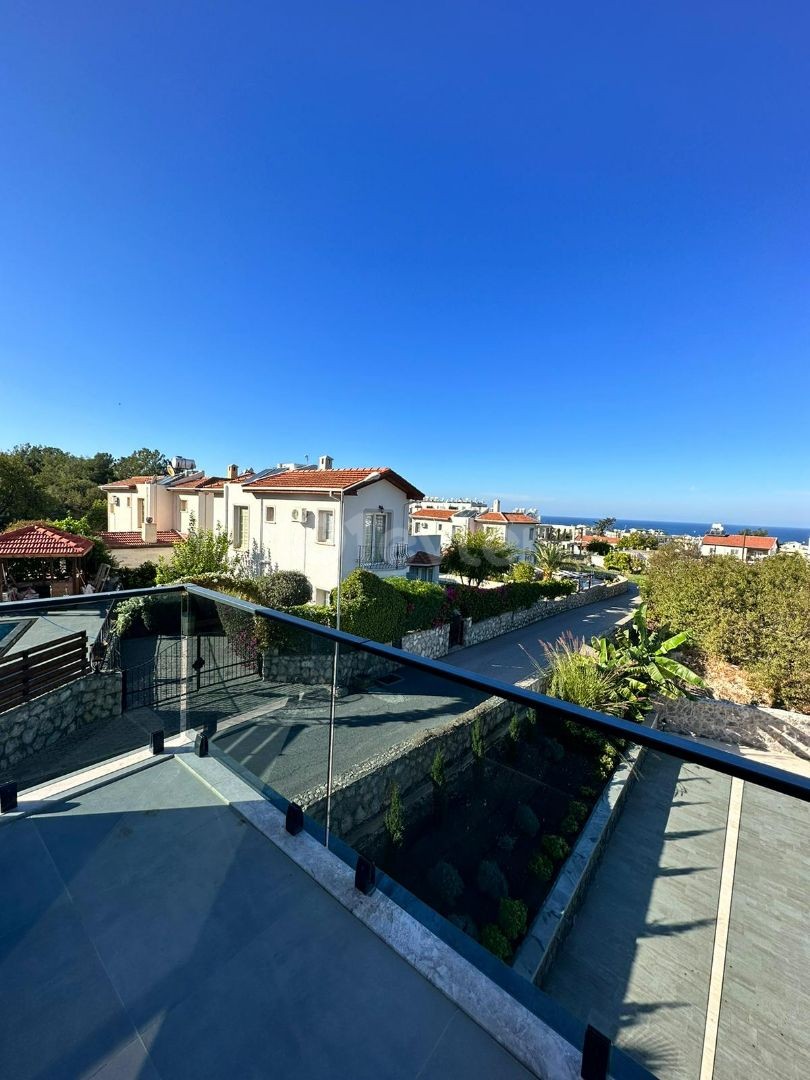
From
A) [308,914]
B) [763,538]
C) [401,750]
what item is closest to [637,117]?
[401,750]

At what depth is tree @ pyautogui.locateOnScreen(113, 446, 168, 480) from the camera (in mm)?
39875

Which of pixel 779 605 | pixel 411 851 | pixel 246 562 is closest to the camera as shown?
pixel 411 851

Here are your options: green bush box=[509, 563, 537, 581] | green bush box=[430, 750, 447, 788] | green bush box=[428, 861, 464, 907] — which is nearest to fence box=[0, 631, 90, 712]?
green bush box=[430, 750, 447, 788]

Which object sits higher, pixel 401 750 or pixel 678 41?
pixel 678 41

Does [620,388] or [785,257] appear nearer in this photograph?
[785,257]

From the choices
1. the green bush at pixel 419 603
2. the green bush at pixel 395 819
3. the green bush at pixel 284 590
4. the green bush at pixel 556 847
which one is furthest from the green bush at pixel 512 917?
the green bush at pixel 284 590

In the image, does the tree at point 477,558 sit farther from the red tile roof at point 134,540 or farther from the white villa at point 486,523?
the red tile roof at point 134,540

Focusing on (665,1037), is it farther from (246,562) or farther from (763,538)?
(763,538)

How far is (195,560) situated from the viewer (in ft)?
50.5

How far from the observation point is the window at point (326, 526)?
15086 mm

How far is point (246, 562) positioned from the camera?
17484mm

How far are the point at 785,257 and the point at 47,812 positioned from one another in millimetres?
21395

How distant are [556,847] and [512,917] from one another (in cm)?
37

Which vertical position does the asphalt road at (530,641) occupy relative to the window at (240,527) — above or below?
below
